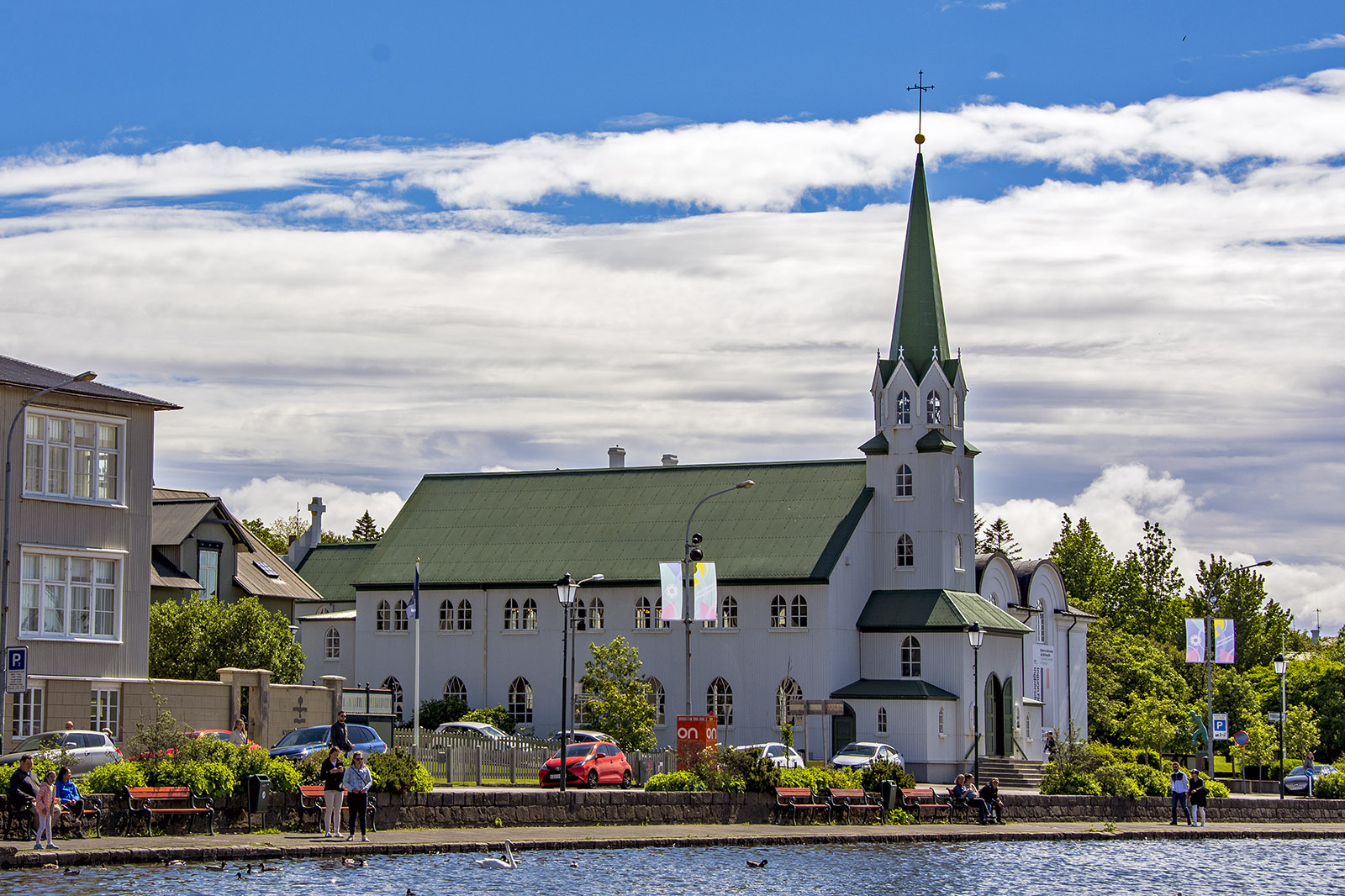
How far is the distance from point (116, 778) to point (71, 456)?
17.1 m

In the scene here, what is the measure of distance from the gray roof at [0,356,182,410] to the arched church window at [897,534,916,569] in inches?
1345

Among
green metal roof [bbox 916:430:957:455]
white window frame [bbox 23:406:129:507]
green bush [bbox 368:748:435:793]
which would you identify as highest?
green metal roof [bbox 916:430:957:455]

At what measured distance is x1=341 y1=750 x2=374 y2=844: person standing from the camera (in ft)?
100

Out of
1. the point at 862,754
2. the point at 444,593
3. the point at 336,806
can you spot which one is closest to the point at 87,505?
the point at 336,806

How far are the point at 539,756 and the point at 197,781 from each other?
754 inches

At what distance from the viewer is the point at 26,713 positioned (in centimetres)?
4275

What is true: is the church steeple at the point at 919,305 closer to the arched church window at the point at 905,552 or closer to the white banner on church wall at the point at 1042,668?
the arched church window at the point at 905,552

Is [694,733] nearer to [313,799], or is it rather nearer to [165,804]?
[313,799]

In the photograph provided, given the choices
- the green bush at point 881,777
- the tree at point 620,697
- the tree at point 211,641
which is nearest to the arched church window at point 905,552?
the tree at point 620,697

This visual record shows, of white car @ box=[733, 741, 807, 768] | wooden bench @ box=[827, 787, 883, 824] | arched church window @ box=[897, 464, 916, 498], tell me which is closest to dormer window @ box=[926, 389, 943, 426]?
arched church window @ box=[897, 464, 916, 498]

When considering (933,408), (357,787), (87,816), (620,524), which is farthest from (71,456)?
(933,408)

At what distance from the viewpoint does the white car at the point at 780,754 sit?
41.8m

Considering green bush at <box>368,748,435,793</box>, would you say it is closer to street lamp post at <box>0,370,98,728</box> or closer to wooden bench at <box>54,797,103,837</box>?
wooden bench at <box>54,797,103,837</box>

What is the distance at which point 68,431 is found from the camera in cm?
4494
